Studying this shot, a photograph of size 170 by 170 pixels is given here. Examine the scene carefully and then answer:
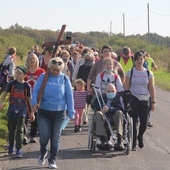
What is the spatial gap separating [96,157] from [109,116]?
0.87m

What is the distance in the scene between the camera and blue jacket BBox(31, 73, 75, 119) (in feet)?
29.4

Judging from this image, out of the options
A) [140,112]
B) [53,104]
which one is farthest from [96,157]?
[53,104]

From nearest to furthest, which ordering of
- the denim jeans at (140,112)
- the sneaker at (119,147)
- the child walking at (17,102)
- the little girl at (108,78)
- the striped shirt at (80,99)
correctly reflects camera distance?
the child walking at (17,102), the sneaker at (119,147), the denim jeans at (140,112), the little girl at (108,78), the striped shirt at (80,99)

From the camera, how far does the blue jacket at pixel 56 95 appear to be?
895cm

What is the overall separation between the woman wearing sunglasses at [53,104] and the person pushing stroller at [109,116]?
1.49 metres

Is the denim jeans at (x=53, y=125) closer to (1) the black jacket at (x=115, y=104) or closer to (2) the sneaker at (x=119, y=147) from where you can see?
(1) the black jacket at (x=115, y=104)

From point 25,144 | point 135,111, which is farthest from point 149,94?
point 25,144

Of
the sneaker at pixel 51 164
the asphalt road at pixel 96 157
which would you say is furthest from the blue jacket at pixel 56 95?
the asphalt road at pixel 96 157

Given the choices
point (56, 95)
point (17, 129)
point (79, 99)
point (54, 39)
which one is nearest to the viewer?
point (56, 95)

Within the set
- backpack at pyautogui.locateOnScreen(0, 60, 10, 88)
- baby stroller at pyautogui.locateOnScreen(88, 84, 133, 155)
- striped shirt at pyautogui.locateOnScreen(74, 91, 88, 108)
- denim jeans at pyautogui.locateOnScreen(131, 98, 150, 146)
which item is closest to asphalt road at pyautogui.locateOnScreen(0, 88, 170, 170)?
baby stroller at pyautogui.locateOnScreen(88, 84, 133, 155)

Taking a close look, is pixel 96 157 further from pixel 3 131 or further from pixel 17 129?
pixel 3 131

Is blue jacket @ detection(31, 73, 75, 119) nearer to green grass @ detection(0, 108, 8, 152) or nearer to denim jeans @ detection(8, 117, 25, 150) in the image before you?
denim jeans @ detection(8, 117, 25, 150)

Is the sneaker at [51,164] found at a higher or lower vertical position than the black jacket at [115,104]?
lower

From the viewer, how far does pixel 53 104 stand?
899 cm
